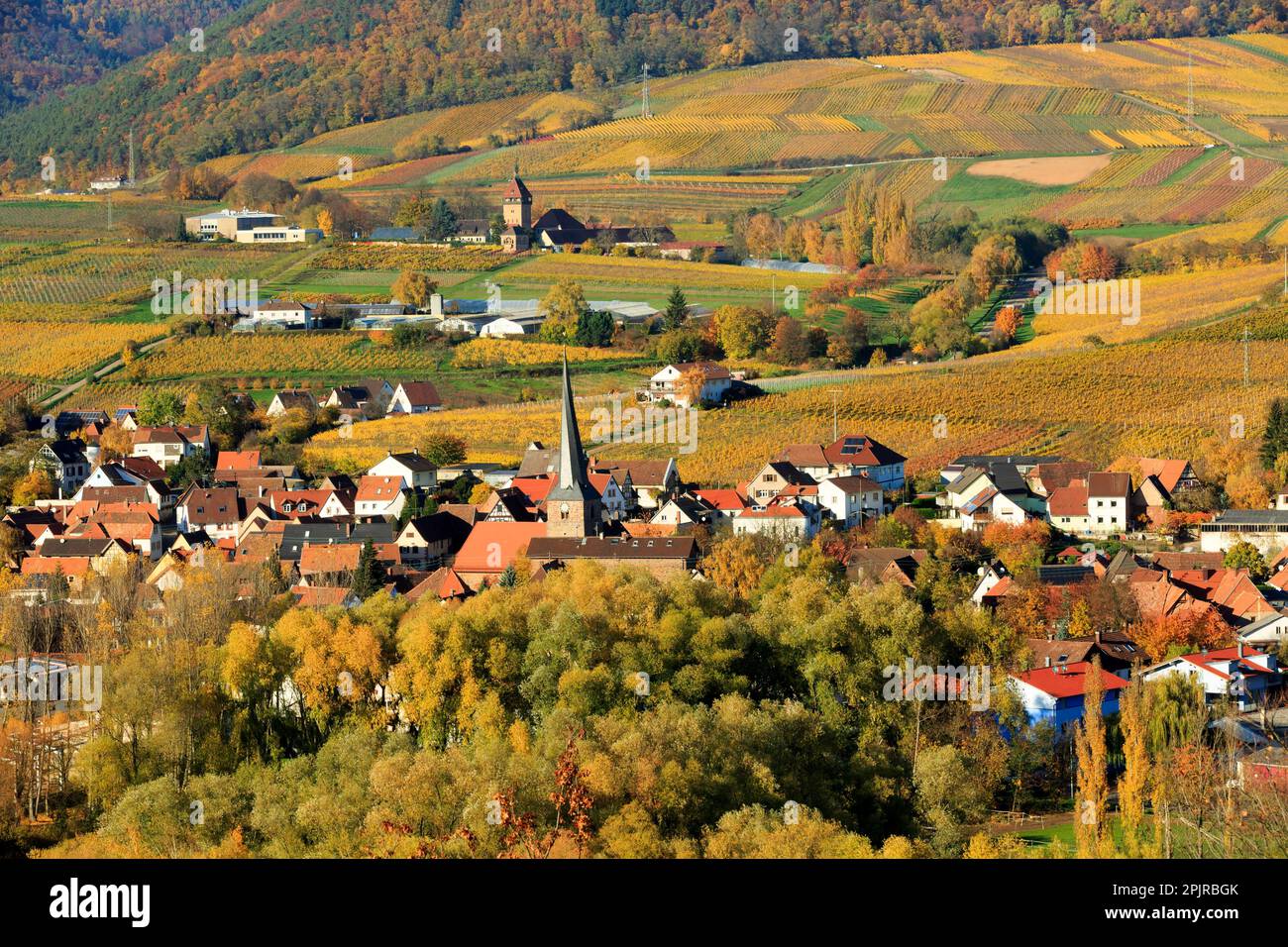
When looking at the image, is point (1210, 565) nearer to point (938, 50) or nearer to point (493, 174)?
point (493, 174)

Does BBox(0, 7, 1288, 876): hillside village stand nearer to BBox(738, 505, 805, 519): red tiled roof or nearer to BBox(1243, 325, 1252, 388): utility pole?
BBox(738, 505, 805, 519): red tiled roof

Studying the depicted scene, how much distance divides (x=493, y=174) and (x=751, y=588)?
6812 cm

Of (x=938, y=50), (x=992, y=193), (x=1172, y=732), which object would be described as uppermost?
(x=938, y=50)

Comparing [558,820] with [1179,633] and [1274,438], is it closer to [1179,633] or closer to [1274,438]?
[1179,633]

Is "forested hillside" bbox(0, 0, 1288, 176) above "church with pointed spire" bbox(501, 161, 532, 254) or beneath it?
above

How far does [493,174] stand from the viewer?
10519 centimetres

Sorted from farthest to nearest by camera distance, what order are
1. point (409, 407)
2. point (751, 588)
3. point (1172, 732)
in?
point (409, 407)
point (751, 588)
point (1172, 732)

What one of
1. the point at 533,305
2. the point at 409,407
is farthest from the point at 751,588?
the point at 533,305

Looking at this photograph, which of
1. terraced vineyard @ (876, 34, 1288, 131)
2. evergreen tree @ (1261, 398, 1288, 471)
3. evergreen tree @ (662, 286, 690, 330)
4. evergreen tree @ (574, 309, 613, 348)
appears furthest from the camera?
terraced vineyard @ (876, 34, 1288, 131)

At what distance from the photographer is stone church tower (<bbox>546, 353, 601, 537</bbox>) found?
45.3m

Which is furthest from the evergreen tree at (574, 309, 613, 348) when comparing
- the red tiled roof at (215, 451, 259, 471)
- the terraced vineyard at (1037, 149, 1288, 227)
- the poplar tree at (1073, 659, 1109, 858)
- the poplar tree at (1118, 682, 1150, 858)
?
the poplar tree at (1118, 682, 1150, 858)

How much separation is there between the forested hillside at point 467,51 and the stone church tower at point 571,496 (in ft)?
250

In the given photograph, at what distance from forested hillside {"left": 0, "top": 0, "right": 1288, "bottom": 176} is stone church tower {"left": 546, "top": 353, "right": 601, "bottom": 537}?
250 feet

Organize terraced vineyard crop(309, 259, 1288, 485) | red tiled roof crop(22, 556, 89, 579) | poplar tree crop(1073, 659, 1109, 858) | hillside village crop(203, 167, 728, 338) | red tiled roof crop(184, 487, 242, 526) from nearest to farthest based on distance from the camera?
poplar tree crop(1073, 659, 1109, 858)
red tiled roof crop(22, 556, 89, 579)
red tiled roof crop(184, 487, 242, 526)
terraced vineyard crop(309, 259, 1288, 485)
hillside village crop(203, 167, 728, 338)
